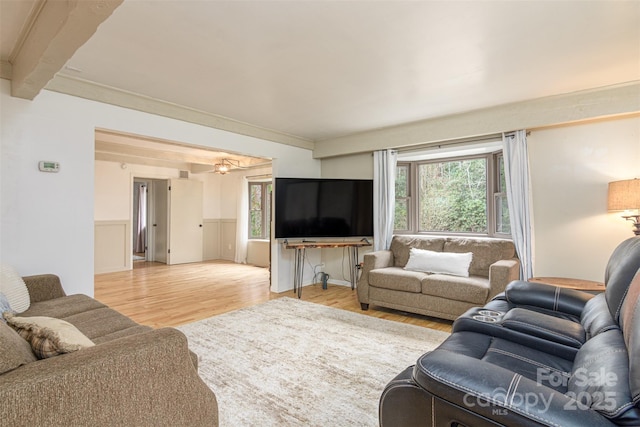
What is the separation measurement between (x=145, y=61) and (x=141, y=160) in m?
4.96

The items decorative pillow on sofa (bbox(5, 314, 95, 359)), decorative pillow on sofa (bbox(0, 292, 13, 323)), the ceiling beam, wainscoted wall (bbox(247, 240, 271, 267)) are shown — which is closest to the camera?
decorative pillow on sofa (bbox(5, 314, 95, 359))

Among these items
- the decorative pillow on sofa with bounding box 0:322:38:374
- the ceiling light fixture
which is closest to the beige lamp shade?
the decorative pillow on sofa with bounding box 0:322:38:374

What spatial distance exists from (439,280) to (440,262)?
0.43 m

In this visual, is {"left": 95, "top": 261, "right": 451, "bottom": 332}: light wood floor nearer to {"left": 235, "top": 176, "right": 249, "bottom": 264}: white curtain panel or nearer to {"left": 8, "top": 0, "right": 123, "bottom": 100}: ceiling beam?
{"left": 235, "top": 176, "right": 249, "bottom": 264}: white curtain panel

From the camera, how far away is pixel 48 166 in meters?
2.68

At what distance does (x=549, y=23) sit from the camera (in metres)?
1.96

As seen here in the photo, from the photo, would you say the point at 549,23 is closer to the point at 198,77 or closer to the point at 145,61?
the point at 198,77

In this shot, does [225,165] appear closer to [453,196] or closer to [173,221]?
[173,221]

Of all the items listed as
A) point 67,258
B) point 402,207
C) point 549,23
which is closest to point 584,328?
point 549,23

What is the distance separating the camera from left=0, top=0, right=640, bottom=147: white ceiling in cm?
185

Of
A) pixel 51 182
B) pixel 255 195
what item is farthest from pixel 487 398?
pixel 255 195

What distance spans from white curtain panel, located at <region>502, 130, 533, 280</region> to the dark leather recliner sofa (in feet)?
5.43

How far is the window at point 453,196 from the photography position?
13.4 feet

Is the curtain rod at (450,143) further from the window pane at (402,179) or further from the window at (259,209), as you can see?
the window at (259,209)
